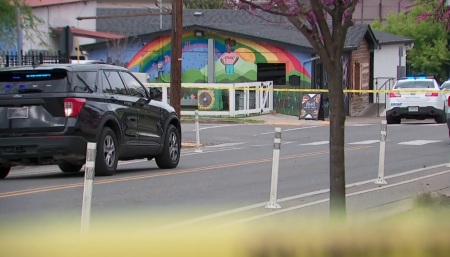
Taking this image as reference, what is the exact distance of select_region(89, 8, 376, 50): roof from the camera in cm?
4275

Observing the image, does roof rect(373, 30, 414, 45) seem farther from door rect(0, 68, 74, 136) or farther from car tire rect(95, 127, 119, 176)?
door rect(0, 68, 74, 136)

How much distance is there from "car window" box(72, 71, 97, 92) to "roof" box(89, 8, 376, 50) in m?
27.4

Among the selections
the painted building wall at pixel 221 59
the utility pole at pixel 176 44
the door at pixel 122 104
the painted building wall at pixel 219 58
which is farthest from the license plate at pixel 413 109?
the door at pixel 122 104

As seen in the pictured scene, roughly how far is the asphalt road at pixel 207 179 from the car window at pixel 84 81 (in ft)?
4.75

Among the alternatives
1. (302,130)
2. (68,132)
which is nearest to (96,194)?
(68,132)

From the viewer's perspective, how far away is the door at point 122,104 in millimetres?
14406

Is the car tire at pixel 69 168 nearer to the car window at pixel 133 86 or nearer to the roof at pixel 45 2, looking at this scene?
the car window at pixel 133 86

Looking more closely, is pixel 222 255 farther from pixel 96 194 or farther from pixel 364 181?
pixel 364 181

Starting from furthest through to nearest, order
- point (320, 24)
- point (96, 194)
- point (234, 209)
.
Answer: point (96, 194)
point (234, 209)
point (320, 24)

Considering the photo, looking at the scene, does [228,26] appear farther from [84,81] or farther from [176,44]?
[84,81]

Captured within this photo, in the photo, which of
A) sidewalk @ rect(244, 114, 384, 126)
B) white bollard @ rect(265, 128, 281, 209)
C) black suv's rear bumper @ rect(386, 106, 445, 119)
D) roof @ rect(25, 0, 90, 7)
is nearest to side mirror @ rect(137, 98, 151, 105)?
white bollard @ rect(265, 128, 281, 209)

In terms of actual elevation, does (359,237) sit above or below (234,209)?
above

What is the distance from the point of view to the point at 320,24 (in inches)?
305

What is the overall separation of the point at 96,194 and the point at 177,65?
488 inches
